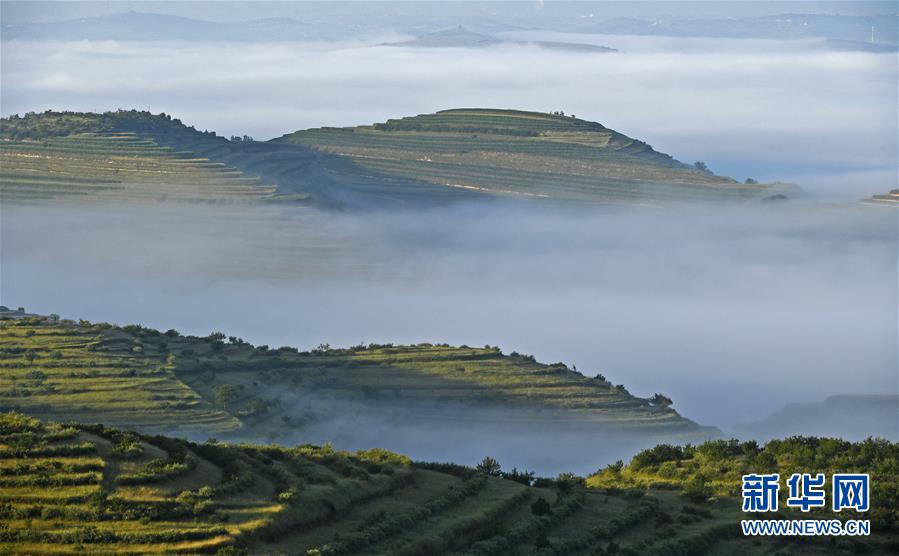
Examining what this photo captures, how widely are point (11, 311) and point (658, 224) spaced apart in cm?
9560

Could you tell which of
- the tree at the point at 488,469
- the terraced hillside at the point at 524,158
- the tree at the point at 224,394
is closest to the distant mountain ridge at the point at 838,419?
the tree at the point at 224,394

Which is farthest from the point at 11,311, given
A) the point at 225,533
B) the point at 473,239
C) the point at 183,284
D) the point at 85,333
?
the point at 473,239

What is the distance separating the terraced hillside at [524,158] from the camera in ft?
586

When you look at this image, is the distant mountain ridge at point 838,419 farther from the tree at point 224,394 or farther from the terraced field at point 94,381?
the terraced field at point 94,381

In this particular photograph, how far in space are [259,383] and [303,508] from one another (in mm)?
43074

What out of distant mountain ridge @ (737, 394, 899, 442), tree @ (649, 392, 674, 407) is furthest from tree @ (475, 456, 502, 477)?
tree @ (649, 392, 674, 407)

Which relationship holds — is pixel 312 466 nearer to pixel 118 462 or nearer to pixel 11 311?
pixel 118 462

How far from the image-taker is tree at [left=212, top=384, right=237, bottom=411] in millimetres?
68062

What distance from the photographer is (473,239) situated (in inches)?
6565

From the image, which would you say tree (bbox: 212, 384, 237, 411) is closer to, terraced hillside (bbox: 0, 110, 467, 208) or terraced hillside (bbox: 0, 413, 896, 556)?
terraced hillside (bbox: 0, 413, 896, 556)

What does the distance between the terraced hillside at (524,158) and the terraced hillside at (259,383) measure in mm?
A: 94466

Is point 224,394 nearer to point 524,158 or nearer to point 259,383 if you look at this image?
point 259,383

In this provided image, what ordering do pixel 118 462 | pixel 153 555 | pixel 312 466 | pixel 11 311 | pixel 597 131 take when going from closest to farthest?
pixel 153 555, pixel 118 462, pixel 312 466, pixel 11 311, pixel 597 131

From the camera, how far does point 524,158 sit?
607 ft
